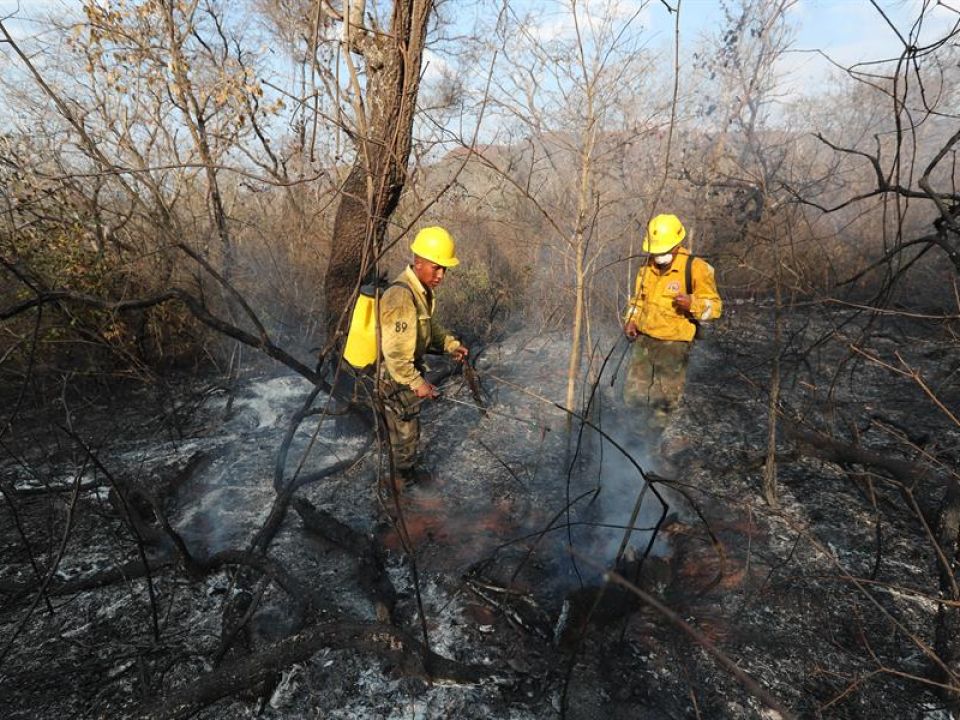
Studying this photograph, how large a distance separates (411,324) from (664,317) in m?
2.20

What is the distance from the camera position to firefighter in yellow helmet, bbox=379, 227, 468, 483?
355cm

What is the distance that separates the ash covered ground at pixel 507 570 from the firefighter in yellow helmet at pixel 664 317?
56 centimetres

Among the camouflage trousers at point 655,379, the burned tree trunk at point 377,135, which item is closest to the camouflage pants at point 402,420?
the burned tree trunk at point 377,135

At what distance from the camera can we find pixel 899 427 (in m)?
4.91

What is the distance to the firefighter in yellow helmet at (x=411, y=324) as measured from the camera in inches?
140

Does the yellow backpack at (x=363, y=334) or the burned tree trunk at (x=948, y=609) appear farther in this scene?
the yellow backpack at (x=363, y=334)

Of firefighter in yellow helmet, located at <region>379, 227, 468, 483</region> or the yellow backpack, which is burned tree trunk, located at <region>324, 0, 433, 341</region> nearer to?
the yellow backpack

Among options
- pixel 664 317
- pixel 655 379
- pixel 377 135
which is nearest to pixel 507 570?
pixel 655 379

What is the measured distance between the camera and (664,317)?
4.27 metres

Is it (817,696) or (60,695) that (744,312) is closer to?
(817,696)

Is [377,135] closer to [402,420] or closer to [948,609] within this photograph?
[402,420]

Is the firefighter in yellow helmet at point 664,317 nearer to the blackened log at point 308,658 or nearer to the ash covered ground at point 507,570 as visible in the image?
the ash covered ground at point 507,570

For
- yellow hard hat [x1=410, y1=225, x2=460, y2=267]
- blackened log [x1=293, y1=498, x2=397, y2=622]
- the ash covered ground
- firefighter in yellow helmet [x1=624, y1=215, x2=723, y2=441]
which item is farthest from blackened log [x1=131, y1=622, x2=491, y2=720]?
firefighter in yellow helmet [x1=624, y1=215, x2=723, y2=441]

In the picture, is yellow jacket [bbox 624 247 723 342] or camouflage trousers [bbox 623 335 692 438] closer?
yellow jacket [bbox 624 247 723 342]
